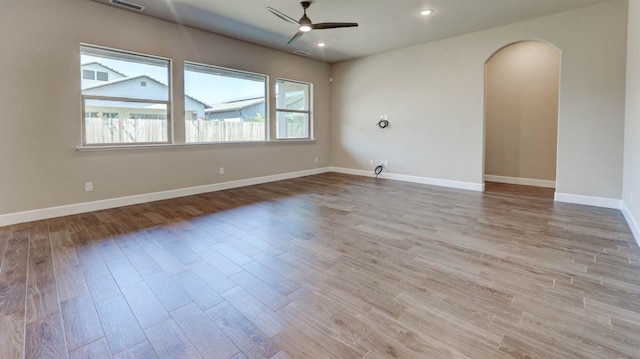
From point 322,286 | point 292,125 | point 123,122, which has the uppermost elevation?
point 292,125

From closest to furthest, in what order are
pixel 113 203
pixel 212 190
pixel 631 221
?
pixel 631 221 → pixel 113 203 → pixel 212 190

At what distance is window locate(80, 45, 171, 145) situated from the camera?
4289mm

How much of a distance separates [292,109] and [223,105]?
1803 mm

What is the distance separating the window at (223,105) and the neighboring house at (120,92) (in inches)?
18.9

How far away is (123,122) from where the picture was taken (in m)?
4.61

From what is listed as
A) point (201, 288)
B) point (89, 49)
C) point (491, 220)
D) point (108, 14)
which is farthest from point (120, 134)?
point (491, 220)

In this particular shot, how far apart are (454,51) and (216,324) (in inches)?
237

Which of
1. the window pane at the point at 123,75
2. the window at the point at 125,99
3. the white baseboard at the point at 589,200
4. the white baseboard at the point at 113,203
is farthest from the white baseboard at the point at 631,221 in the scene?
the window pane at the point at 123,75

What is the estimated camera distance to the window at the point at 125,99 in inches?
169

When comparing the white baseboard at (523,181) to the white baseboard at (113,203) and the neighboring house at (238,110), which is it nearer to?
the white baseboard at (113,203)

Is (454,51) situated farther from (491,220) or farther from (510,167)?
(491,220)

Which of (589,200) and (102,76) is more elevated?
(102,76)

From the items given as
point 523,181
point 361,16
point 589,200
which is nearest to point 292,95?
point 361,16

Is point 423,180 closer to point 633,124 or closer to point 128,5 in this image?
point 633,124
